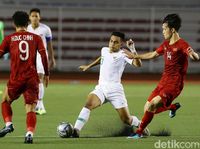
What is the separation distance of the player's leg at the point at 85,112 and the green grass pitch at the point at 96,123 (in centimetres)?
21

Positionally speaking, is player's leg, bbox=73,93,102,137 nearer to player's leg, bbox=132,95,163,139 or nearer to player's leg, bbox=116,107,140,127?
player's leg, bbox=116,107,140,127

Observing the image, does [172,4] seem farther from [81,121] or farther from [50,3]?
[81,121]

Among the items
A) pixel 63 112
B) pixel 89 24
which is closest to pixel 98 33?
pixel 89 24

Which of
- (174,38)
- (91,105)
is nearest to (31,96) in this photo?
(91,105)

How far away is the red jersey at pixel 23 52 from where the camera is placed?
38.5 feet

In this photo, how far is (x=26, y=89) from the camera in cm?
1188

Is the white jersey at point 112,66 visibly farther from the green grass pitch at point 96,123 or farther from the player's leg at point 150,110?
the player's leg at point 150,110

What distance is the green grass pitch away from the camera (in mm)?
11570

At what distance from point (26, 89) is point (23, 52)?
595 millimetres

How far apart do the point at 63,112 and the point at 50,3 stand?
18.3 meters

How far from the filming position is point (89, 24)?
34.8 m

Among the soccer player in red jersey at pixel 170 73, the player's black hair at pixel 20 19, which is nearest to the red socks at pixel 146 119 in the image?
the soccer player in red jersey at pixel 170 73

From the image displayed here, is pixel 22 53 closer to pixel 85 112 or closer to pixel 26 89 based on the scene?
pixel 26 89

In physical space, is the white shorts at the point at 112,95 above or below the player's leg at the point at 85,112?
above
